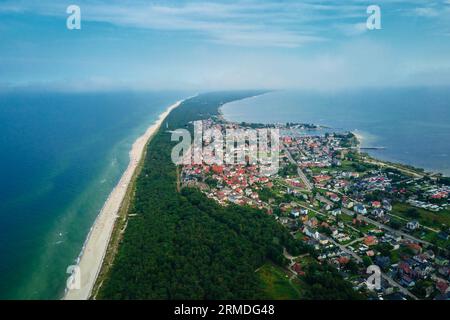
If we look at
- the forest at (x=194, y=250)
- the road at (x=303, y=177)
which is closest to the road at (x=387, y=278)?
the forest at (x=194, y=250)

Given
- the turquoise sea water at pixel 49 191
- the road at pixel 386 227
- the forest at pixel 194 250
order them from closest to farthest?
1. the forest at pixel 194 250
2. the turquoise sea water at pixel 49 191
3. the road at pixel 386 227

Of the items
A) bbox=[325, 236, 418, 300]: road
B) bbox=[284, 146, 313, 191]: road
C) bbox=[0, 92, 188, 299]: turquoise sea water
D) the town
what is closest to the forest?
the town

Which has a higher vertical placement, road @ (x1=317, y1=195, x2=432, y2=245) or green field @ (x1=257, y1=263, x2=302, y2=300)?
road @ (x1=317, y1=195, x2=432, y2=245)

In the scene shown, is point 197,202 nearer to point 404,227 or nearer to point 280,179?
point 280,179

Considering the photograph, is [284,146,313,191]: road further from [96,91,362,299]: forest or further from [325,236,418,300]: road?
[325,236,418,300]: road

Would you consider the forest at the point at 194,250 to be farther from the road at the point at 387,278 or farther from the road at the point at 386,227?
the road at the point at 386,227
